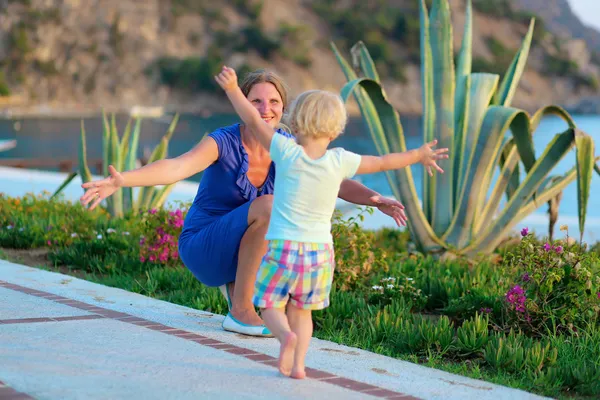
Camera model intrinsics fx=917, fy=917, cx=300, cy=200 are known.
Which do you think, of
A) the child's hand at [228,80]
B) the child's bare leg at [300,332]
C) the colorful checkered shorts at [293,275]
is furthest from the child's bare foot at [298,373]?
the child's hand at [228,80]

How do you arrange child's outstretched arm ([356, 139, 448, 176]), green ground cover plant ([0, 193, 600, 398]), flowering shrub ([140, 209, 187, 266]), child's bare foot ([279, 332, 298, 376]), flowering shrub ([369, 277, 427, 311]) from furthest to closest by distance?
1. flowering shrub ([140, 209, 187, 266])
2. flowering shrub ([369, 277, 427, 311])
3. green ground cover plant ([0, 193, 600, 398])
4. child's outstretched arm ([356, 139, 448, 176])
5. child's bare foot ([279, 332, 298, 376])

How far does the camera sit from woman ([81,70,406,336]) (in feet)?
15.0

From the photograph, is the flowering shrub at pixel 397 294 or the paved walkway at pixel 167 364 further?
the flowering shrub at pixel 397 294

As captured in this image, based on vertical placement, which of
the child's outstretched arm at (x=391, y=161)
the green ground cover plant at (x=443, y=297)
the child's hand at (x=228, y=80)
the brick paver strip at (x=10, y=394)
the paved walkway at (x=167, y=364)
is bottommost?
the brick paver strip at (x=10, y=394)

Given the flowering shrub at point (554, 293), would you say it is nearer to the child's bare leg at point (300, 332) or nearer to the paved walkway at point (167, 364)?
the paved walkway at point (167, 364)

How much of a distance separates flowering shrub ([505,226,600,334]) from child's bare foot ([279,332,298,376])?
189 centimetres

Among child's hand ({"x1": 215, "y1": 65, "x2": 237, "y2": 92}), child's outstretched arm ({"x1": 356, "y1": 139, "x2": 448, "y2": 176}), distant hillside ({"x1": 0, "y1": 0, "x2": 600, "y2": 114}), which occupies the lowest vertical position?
child's outstretched arm ({"x1": 356, "y1": 139, "x2": 448, "y2": 176})

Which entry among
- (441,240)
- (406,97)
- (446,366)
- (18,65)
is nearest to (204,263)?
(446,366)

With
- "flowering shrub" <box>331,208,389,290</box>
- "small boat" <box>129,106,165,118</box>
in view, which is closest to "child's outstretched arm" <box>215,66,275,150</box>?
"flowering shrub" <box>331,208,389,290</box>

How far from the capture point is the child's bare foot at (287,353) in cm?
372

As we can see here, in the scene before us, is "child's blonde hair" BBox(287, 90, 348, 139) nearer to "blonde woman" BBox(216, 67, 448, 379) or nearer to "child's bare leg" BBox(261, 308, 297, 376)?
"blonde woman" BBox(216, 67, 448, 379)

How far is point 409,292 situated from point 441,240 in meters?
2.19

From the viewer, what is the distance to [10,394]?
11.3 feet

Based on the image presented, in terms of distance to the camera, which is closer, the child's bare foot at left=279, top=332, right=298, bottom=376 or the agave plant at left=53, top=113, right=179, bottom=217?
the child's bare foot at left=279, top=332, right=298, bottom=376
